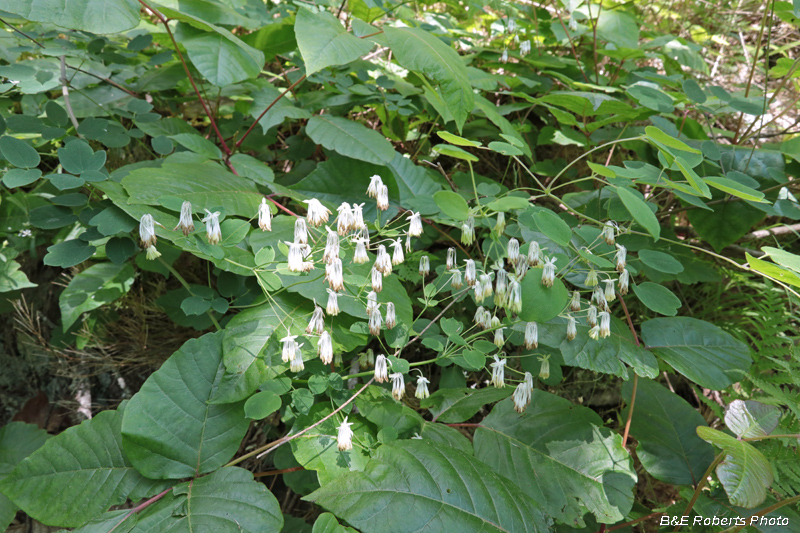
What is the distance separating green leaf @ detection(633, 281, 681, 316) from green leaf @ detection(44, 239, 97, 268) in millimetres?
1485

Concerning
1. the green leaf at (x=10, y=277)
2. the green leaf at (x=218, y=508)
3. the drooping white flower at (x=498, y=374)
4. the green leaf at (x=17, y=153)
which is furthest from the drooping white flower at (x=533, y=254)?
the green leaf at (x=10, y=277)

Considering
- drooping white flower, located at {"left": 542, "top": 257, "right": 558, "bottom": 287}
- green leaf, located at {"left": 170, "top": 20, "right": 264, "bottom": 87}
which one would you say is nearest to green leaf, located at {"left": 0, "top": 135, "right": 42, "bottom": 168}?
green leaf, located at {"left": 170, "top": 20, "right": 264, "bottom": 87}

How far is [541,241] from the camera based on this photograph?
5.09 ft

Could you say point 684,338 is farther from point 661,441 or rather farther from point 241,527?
point 241,527

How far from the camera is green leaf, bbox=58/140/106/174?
132cm

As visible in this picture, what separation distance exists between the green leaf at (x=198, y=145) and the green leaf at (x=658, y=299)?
1.36 m

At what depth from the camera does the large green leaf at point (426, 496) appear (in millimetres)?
1064

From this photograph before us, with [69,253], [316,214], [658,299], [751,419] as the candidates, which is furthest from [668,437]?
[69,253]

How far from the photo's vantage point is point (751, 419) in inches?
52.4

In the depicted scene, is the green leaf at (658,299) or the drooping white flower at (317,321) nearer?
the drooping white flower at (317,321)

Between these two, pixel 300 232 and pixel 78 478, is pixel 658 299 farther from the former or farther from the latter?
pixel 78 478

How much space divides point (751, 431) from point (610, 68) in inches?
73.2

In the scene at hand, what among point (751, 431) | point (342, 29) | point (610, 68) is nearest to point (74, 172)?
point (342, 29)

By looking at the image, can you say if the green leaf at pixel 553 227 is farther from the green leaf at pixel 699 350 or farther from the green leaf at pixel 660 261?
the green leaf at pixel 699 350
